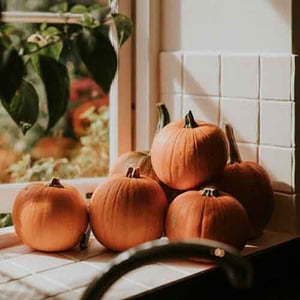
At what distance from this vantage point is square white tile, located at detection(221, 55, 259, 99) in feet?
4.86

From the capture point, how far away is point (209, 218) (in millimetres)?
1286

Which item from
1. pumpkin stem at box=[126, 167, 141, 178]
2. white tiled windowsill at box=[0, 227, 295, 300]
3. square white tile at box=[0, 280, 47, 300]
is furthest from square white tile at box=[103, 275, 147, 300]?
pumpkin stem at box=[126, 167, 141, 178]

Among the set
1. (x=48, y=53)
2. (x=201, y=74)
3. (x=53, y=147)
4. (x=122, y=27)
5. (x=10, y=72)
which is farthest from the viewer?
(x=53, y=147)

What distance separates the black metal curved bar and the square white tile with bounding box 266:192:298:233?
73cm

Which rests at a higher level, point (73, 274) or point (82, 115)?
point (82, 115)

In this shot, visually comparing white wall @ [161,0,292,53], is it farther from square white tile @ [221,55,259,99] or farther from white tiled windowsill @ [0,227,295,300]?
white tiled windowsill @ [0,227,295,300]

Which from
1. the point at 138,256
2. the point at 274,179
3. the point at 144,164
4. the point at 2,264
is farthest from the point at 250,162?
the point at 138,256

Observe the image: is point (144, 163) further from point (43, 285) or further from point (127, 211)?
point (43, 285)

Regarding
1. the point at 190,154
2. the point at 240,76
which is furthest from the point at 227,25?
the point at 190,154

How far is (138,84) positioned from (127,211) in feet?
1.47

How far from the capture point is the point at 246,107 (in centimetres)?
151

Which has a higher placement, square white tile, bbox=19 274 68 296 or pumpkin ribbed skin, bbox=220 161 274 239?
pumpkin ribbed skin, bbox=220 161 274 239

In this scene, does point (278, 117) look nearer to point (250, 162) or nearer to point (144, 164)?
point (250, 162)

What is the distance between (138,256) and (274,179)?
0.78 metres
